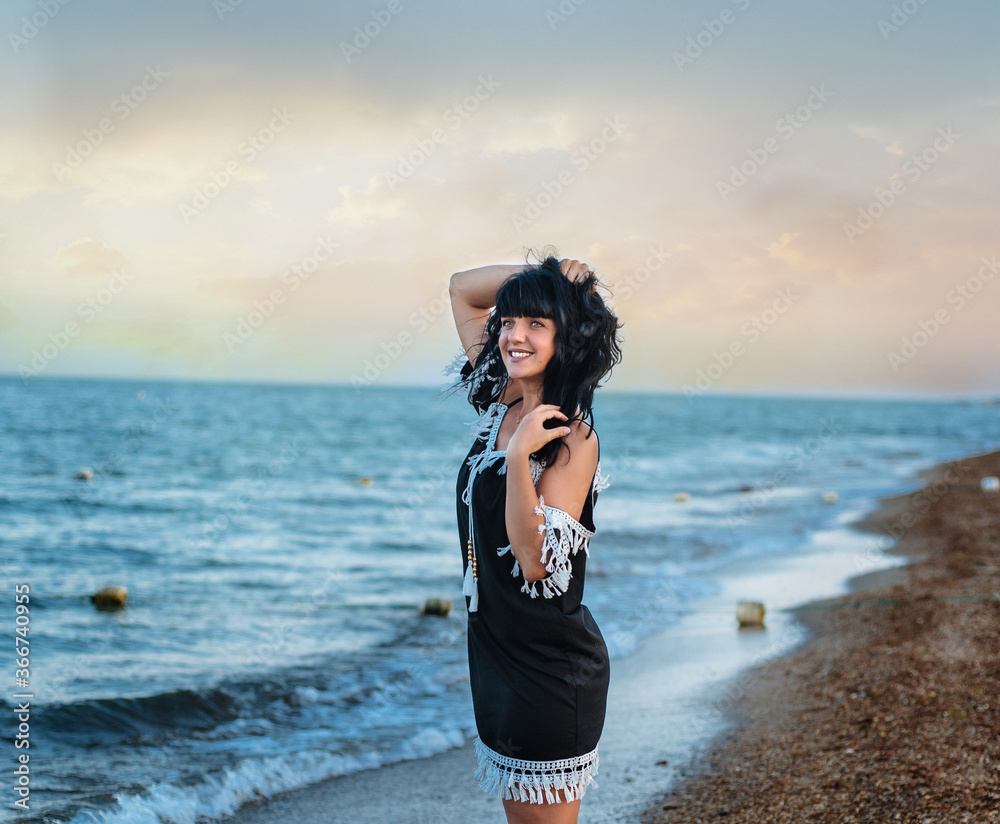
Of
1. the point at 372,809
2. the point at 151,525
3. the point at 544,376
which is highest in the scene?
the point at 544,376

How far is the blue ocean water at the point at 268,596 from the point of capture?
18.4ft

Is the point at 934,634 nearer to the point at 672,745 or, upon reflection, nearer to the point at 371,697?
the point at 672,745

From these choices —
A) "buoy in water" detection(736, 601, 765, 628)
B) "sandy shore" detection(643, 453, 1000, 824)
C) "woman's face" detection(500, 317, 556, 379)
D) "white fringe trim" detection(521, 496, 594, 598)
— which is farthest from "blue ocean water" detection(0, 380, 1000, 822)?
"sandy shore" detection(643, 453, 1000, 824)

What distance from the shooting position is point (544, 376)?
244 centimetres

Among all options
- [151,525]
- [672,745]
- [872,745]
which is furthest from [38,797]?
[151,525]

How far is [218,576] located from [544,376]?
10.3 meters

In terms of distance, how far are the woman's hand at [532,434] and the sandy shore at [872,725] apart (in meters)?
2.89

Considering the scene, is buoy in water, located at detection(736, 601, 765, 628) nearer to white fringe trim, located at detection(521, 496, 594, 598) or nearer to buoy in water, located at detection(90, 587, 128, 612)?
buoy in water, located at detection(90, 587, 128, 612)

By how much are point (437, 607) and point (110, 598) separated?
3.78 m

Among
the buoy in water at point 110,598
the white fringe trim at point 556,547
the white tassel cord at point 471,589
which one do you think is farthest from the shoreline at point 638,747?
the buoy in water at point 110,598

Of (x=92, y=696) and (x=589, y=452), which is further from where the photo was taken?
(x=92, y=696)

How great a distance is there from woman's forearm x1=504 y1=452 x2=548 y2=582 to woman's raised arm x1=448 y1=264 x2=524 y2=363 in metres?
0.75

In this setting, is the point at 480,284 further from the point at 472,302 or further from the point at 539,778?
the point at 539,778

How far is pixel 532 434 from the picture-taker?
2.16 m
